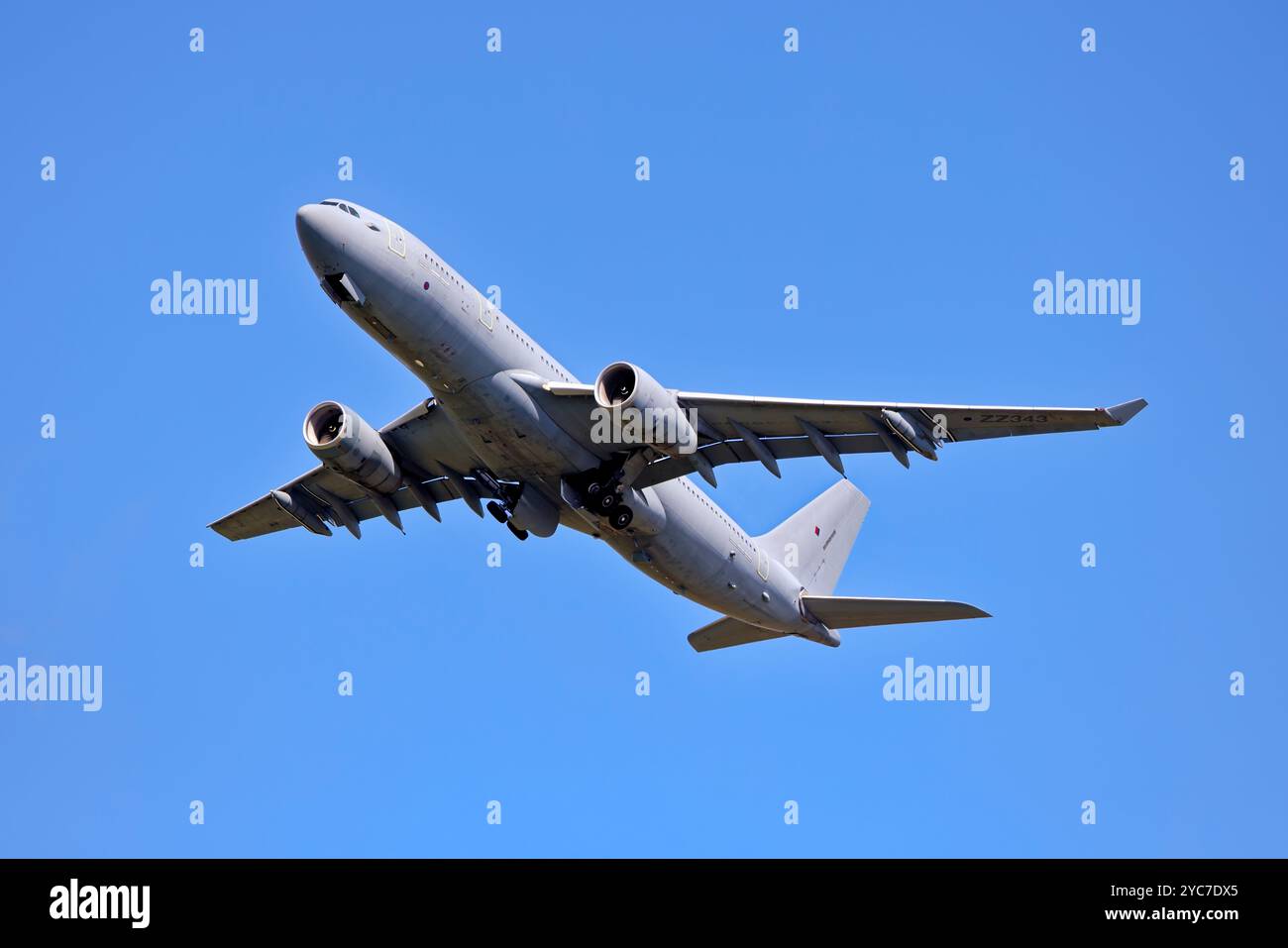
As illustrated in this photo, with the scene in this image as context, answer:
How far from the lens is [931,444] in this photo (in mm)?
32219

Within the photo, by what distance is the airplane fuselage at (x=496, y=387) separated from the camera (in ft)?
94.7

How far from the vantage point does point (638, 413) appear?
30.8 meters

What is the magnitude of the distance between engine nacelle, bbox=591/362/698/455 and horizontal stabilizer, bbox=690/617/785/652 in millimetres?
10144

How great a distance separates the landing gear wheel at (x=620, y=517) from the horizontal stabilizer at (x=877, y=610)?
7276mm

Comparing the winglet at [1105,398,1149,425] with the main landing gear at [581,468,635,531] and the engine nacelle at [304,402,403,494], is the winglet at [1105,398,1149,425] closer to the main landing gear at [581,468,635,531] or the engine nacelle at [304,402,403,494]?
the main landing gear at [581,468,635,531]

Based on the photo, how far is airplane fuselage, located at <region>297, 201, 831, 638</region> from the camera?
28875mm

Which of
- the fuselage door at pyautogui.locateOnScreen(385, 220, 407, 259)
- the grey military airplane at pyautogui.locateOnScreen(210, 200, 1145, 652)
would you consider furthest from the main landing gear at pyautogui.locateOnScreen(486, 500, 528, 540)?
the fuselage door at pyautogui.locateOnScreen(385, 220, 407, 259)

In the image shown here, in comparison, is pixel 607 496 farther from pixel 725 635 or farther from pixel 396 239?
pixel 725 635

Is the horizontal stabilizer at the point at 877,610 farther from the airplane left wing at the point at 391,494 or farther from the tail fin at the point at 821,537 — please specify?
the airplane left wing at the point at 391,494

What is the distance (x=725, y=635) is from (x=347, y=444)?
489 inches

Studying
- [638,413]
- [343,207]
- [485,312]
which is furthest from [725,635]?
[343,207]
